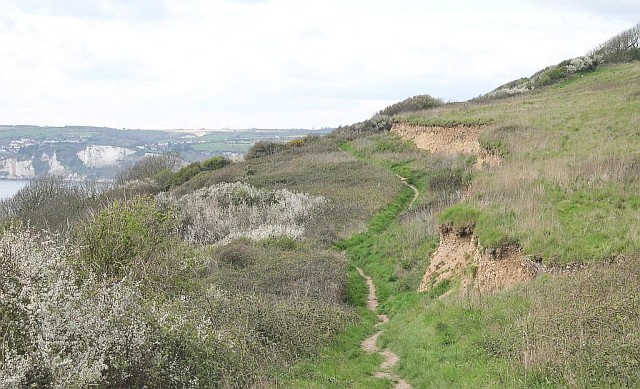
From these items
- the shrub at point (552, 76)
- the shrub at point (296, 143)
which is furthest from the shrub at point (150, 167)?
the shrub at point (552, 76)

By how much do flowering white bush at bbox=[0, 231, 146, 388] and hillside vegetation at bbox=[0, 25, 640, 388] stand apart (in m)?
0.03

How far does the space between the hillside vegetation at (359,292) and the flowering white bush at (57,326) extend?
0.09 feet

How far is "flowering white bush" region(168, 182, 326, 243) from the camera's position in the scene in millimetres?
25417

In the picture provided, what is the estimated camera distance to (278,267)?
1875 cm

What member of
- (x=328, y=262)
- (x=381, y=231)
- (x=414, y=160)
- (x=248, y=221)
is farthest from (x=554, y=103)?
(x=328, y=262)

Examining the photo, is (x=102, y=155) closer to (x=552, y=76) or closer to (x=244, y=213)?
(x=552, y=76)

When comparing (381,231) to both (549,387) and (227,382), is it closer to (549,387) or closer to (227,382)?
(227,382)

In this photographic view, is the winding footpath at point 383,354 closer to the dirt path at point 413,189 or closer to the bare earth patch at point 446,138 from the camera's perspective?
the dirt path at point 413,189

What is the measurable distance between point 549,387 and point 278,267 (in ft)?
40.7

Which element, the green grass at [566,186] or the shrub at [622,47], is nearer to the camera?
the green grass at [566,186]

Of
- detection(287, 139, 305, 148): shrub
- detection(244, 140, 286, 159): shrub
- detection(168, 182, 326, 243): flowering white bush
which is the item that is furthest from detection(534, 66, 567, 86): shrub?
detection(168, 182, 326, 243): flowering white bush

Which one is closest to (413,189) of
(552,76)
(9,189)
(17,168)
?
(552,76)

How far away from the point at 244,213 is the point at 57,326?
2195 centimetres

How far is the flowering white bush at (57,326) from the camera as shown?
7.48 metres
